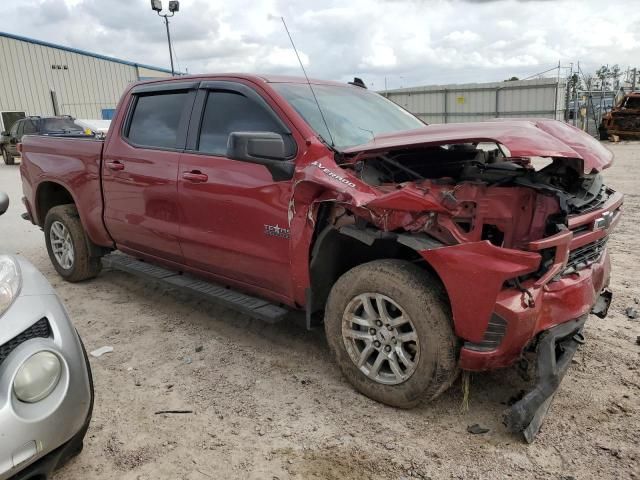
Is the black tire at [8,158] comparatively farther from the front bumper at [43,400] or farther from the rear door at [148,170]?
the front bumper at [43,400]

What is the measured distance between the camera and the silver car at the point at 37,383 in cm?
193

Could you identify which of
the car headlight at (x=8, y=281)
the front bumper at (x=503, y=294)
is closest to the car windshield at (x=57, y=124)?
the car headlight at (x=8, y=281)

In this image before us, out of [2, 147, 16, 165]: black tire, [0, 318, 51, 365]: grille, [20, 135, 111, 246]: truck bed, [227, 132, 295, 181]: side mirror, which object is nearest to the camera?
[0, 318, 51, 365]: grille

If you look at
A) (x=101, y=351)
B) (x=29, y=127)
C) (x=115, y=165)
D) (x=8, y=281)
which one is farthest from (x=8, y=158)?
(x=8, y=281)

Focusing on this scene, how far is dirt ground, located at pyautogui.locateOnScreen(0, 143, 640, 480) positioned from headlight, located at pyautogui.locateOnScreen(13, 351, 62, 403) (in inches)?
27.6

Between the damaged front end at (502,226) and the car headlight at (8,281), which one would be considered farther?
the damaged front end at (502,226)

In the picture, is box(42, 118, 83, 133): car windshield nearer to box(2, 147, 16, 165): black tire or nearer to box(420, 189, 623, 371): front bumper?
box(2, 147, 16, 165): black tire

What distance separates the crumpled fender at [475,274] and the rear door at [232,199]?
1.03 m

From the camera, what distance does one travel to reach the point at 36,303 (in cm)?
226

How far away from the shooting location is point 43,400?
6.66 feet

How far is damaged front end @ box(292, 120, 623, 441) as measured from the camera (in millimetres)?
2480

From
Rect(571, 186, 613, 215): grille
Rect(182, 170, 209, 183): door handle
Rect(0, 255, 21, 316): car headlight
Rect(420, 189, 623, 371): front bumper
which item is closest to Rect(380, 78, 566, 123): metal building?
Rect(571, 186, 613, 215): grille

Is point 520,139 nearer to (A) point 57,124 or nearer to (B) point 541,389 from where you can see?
(B) point 541,389

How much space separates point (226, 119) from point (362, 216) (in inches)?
53.3
